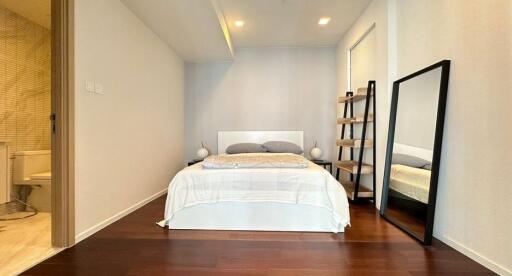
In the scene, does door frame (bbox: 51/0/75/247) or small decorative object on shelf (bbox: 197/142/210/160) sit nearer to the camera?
door frame (bbox: 51/0/75/247)

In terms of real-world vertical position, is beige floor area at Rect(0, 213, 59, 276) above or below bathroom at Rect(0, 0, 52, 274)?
below

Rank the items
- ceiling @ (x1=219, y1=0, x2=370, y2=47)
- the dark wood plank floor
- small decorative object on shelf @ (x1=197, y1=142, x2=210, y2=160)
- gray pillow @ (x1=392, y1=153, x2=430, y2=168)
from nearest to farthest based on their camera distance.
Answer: the dark wood plank floor → gray pillow @ (x1=392, y1=153, x2=430, y2=168) → ceiling @ (x1=219, y1=0, x2=370, y2=47) → small decorative object on shelf @ (x1=197, y1=142, x2=210, y2=160)

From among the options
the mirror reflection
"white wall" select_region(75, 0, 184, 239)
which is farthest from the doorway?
the mirror reflection

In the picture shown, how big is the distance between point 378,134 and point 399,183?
698mm

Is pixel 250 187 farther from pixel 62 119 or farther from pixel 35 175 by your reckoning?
pixel 35 175

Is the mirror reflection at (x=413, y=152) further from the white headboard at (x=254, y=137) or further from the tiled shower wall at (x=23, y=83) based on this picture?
the tiled shower wall at (x=23, y=83)

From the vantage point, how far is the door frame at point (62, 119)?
78.4 inches

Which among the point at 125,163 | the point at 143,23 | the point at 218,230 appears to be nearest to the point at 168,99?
the point at 143,23

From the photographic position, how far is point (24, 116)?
323 centimetres

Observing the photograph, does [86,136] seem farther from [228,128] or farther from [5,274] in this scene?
[228,128]

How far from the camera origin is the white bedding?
8.00 ft

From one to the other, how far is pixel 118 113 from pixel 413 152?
2.75 meters

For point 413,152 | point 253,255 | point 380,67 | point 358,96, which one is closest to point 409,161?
point 413,152

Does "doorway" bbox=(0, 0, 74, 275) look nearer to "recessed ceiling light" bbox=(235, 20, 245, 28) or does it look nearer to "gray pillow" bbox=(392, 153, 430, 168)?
"recessed ceiling light" bbox=(235, 20, 245, 28)
